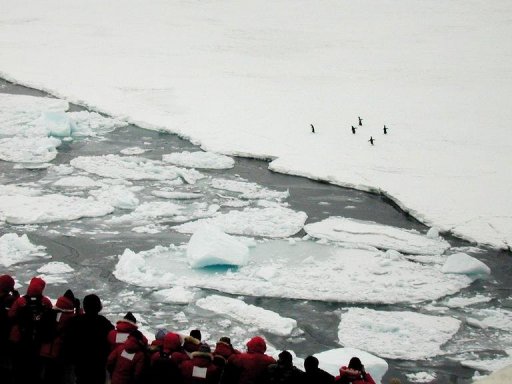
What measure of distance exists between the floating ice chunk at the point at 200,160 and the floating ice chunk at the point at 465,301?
594 centimetres

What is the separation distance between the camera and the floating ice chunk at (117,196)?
11422 millimetres

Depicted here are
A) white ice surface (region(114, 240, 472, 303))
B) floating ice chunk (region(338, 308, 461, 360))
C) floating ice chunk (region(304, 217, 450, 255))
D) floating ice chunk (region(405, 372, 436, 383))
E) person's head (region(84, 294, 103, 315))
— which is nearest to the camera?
person's head (region(84, 294, 103, 315))

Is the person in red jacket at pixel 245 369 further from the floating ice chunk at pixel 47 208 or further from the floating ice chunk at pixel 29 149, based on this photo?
the floating ice chunk at pixel 29 149

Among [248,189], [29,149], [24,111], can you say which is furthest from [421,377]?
[24,111]

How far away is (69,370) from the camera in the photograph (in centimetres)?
485

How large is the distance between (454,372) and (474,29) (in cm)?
2169

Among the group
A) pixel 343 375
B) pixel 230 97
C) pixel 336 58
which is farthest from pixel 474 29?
pixel 343 375

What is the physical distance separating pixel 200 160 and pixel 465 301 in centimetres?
645

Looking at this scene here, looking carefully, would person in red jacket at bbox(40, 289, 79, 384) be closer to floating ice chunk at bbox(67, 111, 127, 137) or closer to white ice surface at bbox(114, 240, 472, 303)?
white ice surface at bbox(114, 240, 472, 303)

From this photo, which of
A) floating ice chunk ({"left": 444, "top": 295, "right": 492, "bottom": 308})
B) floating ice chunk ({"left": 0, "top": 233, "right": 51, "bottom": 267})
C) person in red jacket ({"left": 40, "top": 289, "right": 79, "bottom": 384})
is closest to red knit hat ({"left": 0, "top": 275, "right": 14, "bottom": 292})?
person in red jacket ({"left": 40, "top": 289, "right": 79, "bottom": 384})

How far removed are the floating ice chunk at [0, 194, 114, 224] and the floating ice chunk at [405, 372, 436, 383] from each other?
5673 mm

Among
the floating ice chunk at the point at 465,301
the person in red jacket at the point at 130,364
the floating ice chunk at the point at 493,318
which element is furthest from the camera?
the floating ice chunk at the point at 465,301

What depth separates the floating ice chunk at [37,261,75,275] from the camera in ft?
29.4

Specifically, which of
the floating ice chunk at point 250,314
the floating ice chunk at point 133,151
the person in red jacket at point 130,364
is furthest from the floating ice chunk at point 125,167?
the person in red jacket at point 130,364
